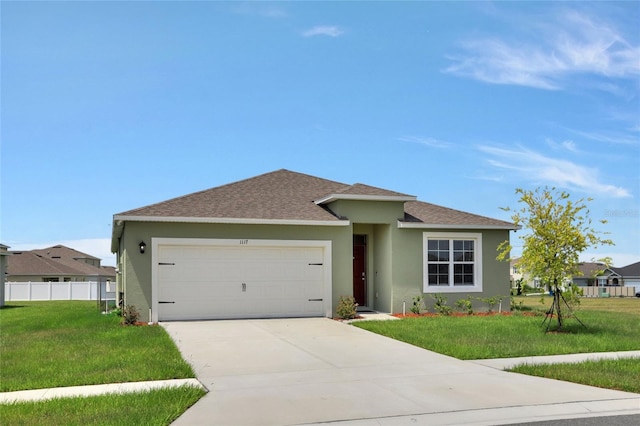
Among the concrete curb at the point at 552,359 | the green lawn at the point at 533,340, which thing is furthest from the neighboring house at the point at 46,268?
the concrete curb at the point at 552,359

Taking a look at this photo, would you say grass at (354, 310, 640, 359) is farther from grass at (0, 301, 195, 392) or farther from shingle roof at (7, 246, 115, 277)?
shingle roof at (7, 246, 115, 277)

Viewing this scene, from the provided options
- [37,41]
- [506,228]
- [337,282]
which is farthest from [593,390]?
[37,41]

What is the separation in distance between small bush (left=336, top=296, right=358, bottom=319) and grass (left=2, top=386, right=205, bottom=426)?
31.6 feet

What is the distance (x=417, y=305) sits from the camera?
19.2 meters

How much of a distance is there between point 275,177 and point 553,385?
15.0m

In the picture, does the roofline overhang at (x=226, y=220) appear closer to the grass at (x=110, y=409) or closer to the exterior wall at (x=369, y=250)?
the exterior wall at (x=369, y=250)

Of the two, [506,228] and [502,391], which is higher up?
[506,228]

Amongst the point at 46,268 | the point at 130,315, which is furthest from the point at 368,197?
the point at 46,268

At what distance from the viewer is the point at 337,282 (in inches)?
738

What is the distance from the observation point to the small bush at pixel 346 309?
1780cm

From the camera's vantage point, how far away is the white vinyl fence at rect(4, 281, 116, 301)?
40125 mm

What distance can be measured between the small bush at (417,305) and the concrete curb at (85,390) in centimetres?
→ 1100

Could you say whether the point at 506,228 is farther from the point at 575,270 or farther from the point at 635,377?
the point at 635,377

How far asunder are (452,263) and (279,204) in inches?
238
